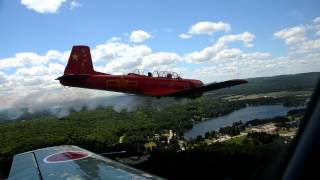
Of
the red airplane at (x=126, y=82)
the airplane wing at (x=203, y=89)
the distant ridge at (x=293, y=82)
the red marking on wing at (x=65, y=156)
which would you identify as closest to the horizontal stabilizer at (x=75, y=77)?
the red airplane at (x=126, y=82)

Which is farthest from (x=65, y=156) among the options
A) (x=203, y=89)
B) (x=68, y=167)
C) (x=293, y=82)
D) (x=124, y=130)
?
(x=124, y=130)

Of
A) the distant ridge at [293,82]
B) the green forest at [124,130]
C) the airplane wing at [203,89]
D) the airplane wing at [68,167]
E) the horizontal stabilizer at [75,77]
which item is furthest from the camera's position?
the green forest at [124,130]

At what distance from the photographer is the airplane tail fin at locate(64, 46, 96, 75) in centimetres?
2205

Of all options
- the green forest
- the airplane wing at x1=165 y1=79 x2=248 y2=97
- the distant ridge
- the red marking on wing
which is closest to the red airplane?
the airplane wing at x1=165 y1=79 x2=248 y2=97

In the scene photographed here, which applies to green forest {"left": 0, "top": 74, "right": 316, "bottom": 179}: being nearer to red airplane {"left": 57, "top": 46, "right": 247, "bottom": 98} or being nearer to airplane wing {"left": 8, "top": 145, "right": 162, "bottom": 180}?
red airplane {"left": 57, "top": 46, "right": 247, "bottom": 98}

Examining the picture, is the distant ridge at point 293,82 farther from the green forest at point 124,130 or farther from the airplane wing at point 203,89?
the green forest at point 124,130

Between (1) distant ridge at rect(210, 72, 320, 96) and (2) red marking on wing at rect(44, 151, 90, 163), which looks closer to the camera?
(1) distant ridge at rect(210, 72, 320, 96)

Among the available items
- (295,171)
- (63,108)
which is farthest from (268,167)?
(63,108)

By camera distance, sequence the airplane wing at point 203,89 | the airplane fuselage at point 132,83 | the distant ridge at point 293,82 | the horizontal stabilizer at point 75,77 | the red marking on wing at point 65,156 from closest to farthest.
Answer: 1. the distant ridge at point 293,82
2. the red marking on wing at point 65,156
3. the horizontal stabilizer at point 75,77
4. the airplane wing at point 203,89
5. the airplane fuselage at point 132,83

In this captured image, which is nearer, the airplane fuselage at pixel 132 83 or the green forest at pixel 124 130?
the airplane fuselage at pixel 132 83

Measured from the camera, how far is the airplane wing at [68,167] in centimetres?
529

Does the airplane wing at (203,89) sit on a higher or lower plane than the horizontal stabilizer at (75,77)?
lower

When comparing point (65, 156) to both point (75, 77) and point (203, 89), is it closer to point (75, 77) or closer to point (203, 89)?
point (75, 77)

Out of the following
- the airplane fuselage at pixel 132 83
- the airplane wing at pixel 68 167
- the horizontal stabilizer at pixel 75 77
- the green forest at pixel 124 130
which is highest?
the horizontal stabilizer at pixel 75 77
